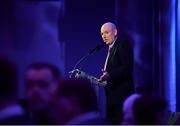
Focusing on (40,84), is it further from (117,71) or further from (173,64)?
(173,64)

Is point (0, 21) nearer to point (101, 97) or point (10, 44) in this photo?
point (10, 44)

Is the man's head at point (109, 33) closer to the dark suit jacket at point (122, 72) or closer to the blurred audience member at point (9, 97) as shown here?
the dark suit jacket at point (122, 72)

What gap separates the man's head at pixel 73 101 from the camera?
212 centimetres

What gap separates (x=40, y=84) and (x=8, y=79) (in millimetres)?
297

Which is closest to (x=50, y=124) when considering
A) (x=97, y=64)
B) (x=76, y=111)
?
(x=76, y=111)

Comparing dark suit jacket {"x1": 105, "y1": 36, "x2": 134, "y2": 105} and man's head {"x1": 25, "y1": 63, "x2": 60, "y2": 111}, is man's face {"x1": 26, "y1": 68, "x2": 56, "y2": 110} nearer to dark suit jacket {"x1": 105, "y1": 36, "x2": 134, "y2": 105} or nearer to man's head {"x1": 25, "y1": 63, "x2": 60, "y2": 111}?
man's head {"x1": 25, "y1": 63, "x2": 60, "y2": 111}

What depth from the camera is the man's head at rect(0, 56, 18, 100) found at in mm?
2176

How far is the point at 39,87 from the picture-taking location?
249cm

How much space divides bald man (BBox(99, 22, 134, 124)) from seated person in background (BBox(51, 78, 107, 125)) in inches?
86.2

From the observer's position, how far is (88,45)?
670cm

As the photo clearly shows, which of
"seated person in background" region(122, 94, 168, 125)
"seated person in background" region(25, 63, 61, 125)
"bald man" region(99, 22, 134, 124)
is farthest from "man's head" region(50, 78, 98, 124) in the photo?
"bald man" region(99, 22, 134, 124)

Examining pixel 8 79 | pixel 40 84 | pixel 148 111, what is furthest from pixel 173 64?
pixel 8 79

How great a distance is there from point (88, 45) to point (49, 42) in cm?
49

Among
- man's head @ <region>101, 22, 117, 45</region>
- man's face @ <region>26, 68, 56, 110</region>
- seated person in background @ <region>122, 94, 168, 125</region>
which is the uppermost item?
man's head @ <region>101, 22, 117, 45</region>
